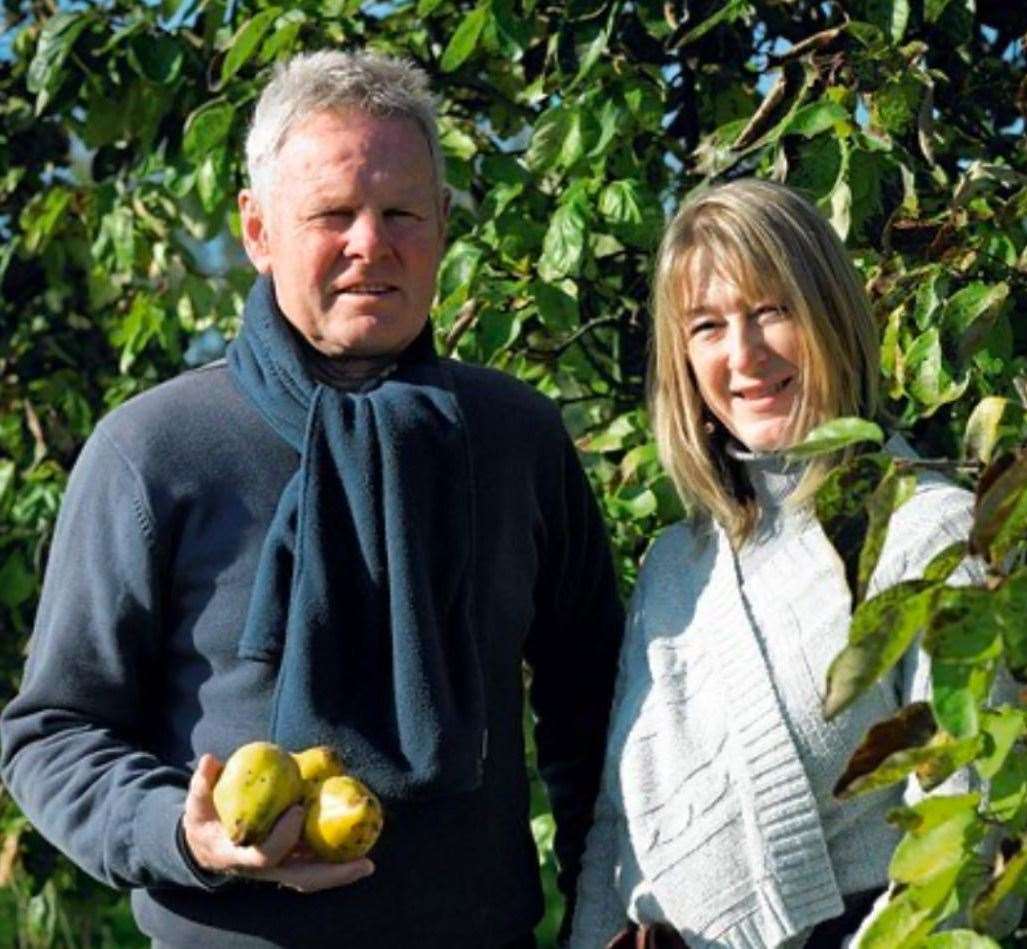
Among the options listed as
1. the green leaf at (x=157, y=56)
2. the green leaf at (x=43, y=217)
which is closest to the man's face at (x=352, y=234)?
the green leaf at (x=157, y=56)

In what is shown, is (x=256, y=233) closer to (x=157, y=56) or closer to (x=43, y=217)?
(x=157, y=56)

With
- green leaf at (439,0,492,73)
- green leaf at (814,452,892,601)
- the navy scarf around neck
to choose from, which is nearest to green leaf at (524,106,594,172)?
green leaf at (439,0,492,73)

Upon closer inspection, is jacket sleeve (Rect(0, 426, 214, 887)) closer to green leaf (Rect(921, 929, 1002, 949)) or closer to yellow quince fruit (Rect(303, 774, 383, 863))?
yellow quince fruit (Rect(303, 774, 383, 863))

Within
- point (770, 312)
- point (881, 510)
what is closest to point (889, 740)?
point (881, 510)

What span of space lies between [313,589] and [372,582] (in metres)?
0.07

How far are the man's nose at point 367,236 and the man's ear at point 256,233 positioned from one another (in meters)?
0.13

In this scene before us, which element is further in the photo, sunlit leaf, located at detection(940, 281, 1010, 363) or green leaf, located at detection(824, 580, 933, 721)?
sunlit leaf, located at detection(940, 281, 1010, 363)

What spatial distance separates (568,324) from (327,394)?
0.83 metres

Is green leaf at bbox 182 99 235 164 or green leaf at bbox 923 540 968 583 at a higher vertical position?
green leaf at bbox 182 99 235 164

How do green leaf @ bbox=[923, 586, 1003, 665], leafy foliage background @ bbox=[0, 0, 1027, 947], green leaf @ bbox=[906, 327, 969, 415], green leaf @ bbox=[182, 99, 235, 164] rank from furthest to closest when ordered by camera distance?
green leaf @ bbox=[182, 99, 235, 164] < leafy foliage background @ bbox=[0, 0, 1027, 947] < green leaf @ bbox=[906, 327, 969, 415] < green leaf @ bbox=[923, 586, 1003, 665]

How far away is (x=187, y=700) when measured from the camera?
269 cm

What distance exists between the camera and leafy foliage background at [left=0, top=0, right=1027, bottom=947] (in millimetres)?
Answer: 3090

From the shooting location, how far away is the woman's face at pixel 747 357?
271 centimetres

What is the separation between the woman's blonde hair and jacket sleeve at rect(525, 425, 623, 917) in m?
0.15
